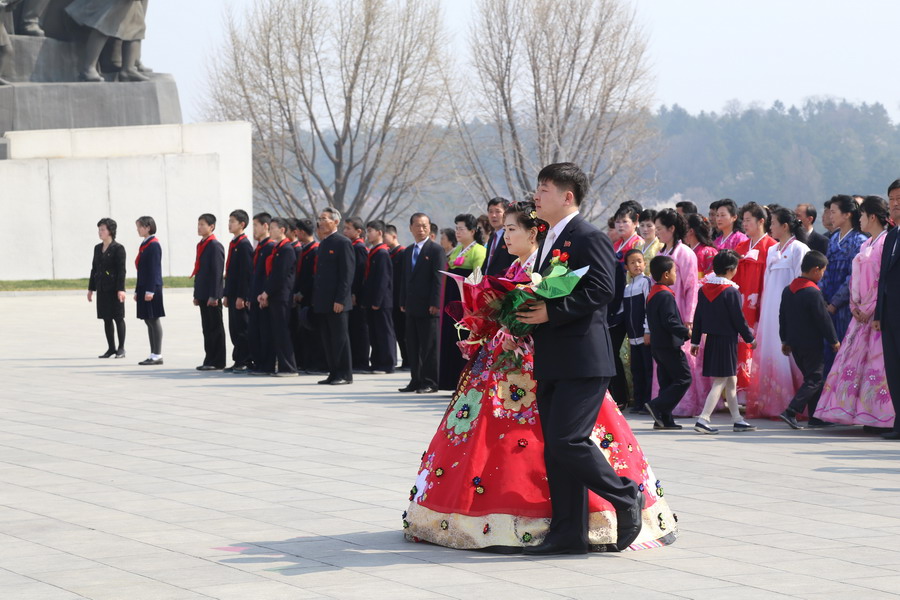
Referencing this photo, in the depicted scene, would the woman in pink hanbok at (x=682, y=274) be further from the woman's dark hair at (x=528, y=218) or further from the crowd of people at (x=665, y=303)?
the woman's dark hair at (x=528, y=218)

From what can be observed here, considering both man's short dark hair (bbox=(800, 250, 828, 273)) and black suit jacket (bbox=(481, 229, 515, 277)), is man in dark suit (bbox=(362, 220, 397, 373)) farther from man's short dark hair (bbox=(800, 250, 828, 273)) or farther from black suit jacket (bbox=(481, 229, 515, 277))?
man's short dark hair (bbox=(800, 250, 828, 273))

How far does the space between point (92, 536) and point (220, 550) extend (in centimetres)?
75

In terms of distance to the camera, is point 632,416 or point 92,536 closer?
point 92,536

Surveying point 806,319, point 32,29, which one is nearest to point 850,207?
point 806,319

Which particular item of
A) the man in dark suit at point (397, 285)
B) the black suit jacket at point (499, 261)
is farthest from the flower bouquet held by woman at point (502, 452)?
the man in dark suit at point (397, 285)

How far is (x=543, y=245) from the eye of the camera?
5883 mm

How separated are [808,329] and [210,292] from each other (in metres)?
7.37

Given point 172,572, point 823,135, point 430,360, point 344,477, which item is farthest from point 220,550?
point 823,135

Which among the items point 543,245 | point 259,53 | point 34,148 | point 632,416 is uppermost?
point 259,53

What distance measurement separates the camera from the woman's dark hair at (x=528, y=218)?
6.20 metres

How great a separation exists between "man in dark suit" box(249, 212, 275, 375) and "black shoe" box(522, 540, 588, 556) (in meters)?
8.93

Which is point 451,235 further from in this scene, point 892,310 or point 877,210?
point 892,310

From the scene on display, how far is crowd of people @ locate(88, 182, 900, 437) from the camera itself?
991 centimetres

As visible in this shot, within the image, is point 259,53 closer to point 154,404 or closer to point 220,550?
point 154,404
